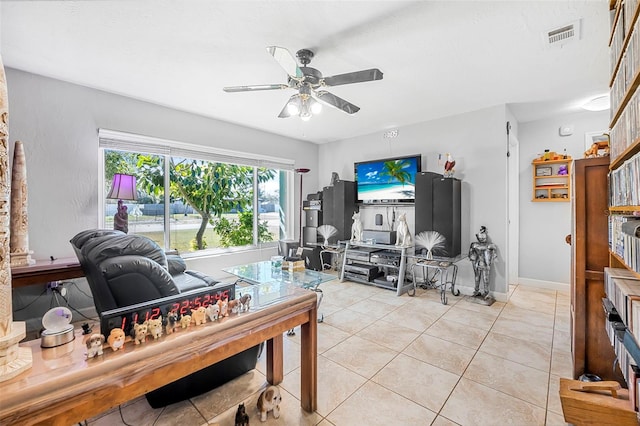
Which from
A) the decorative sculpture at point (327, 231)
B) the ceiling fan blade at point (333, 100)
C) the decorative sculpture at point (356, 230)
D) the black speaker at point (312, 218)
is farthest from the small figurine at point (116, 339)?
the black speaker at point (312, 218)

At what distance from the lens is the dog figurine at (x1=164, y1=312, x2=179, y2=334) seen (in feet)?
3.57

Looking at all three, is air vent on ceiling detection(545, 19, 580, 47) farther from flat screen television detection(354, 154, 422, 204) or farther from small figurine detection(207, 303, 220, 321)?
small figurine detection(207, 303, 220, 321)

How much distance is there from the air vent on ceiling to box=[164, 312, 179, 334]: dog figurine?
3.08 meters

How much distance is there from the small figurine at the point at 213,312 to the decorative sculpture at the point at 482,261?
10.8 feet

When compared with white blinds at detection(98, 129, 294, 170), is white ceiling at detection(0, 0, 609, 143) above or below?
above

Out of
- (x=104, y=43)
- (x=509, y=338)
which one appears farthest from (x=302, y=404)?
(x=104, y=43)

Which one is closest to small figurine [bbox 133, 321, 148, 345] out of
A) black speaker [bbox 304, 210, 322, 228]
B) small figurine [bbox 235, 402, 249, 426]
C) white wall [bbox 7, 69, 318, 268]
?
small figurine [bbox 235, 402, 249, 426]

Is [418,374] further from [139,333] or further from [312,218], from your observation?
[312,218]

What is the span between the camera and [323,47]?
2238mm

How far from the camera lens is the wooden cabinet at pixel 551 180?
3.75 m

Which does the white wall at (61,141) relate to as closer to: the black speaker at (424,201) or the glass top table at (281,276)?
the glass top table at (281,276)

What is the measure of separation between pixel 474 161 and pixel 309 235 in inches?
118

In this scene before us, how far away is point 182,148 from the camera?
382 cm

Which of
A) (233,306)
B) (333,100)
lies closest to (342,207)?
(333,100)
